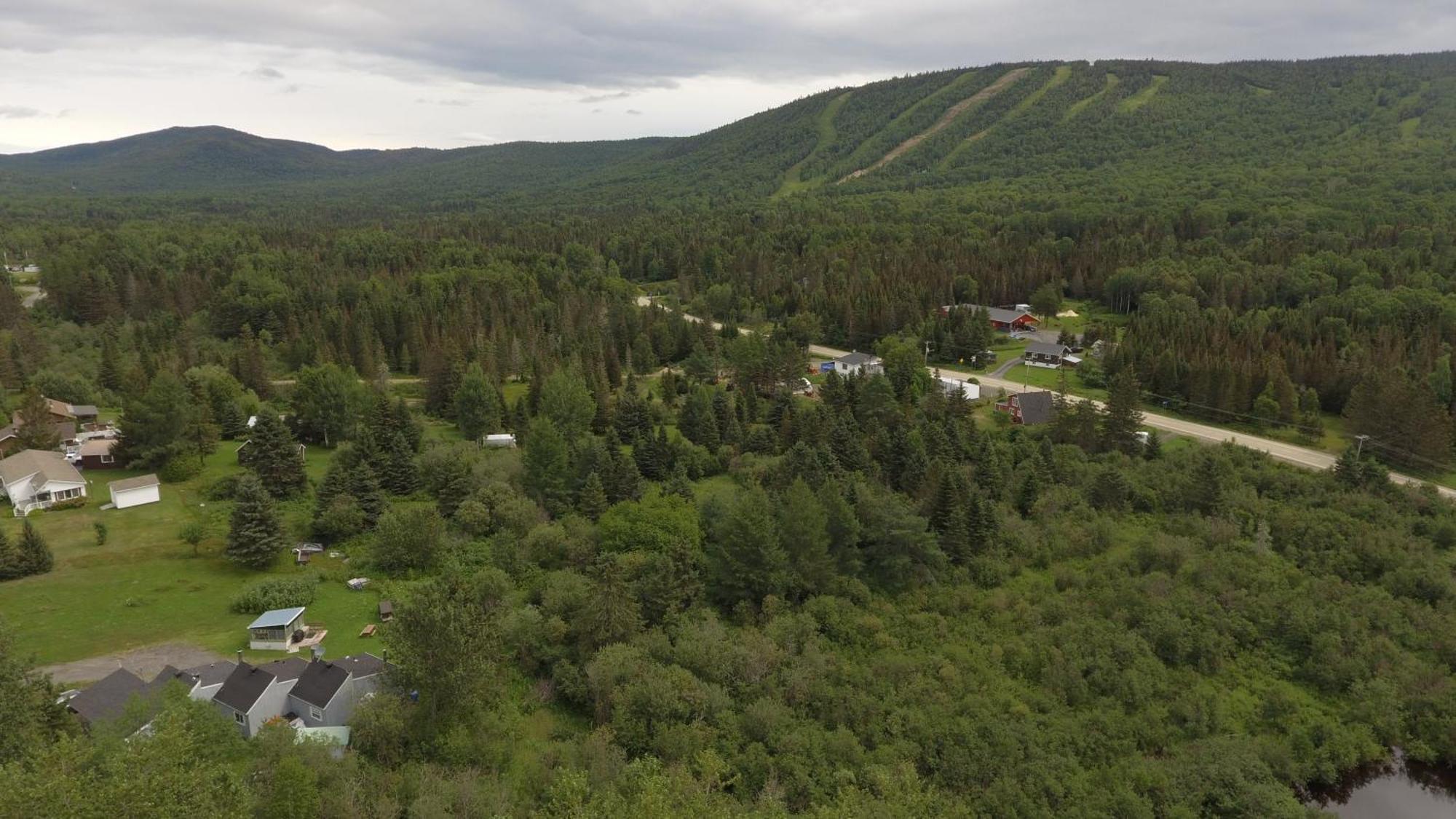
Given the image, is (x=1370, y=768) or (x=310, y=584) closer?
(x=1370, y=768)

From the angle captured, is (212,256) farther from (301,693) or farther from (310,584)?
(301,693)

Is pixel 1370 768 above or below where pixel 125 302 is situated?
below

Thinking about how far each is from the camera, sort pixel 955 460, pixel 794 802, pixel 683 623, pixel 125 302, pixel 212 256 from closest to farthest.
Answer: pixel 794 802 → pixel 683 623 → pixel 955 460 → pixel 125 302 → pixel 212 256

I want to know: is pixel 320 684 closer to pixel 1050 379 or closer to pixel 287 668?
pixel 287 668

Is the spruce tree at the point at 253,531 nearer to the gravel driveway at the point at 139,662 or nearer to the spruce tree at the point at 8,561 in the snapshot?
the gravel driveway at the point at 139,662

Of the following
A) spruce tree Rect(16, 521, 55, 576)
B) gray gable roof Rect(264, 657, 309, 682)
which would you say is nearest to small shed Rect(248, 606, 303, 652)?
gray gable roof Rect(264, 657, 309, 682)

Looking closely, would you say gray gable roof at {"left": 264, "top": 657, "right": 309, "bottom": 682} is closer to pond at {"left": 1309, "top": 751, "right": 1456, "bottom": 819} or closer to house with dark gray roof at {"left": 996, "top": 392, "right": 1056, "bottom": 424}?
pond at {"left": 1309, "top": 751, "right": 1456, "bottom": 819}

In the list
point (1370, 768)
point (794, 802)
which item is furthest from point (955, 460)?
point (794, 802)
